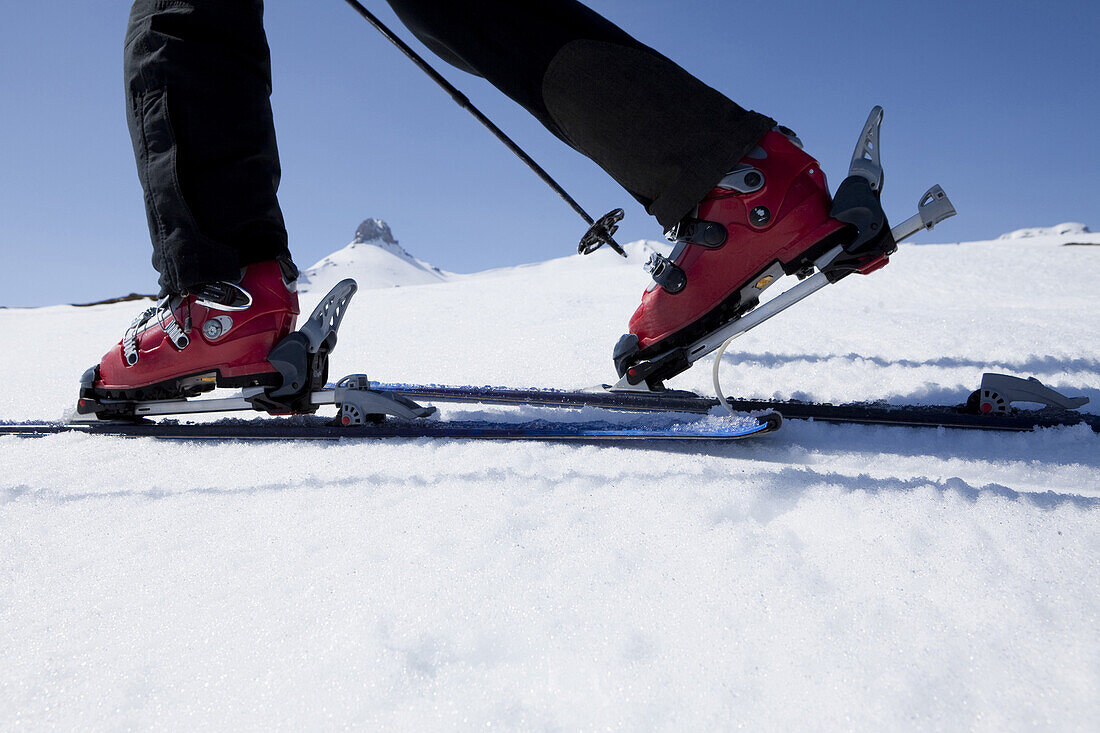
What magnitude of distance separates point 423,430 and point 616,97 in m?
0.72

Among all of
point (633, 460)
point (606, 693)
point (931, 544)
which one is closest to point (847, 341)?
point (633, 460)

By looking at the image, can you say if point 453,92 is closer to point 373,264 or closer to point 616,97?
point 616,97

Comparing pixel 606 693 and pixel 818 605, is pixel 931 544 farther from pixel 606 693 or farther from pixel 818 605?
pixel 606 693

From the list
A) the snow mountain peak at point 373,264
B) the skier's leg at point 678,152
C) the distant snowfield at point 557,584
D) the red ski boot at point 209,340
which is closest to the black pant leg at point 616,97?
the skier's leg at point 678,152

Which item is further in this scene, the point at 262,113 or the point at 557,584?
the point at 262,113

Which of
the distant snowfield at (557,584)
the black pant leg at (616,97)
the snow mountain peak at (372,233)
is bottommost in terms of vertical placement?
the distant snowfield at (557,584)

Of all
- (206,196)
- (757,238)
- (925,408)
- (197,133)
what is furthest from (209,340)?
(925,408)

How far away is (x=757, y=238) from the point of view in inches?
45.1

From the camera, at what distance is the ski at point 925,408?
1.07m

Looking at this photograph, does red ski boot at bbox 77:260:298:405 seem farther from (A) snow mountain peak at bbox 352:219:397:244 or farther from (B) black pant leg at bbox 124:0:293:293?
(A) snow mountain peak at bbox 352:219:397:244

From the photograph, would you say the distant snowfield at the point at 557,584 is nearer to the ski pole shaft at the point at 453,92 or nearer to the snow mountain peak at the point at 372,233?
the ski pole shaft at the point at 453,92

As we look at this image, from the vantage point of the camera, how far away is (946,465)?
0.90 metres

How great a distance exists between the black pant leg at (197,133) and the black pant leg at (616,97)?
448 mm

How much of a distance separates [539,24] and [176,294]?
3.03ft
